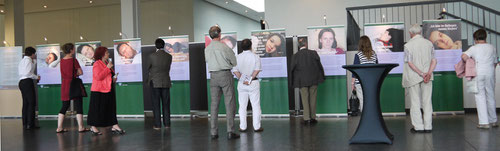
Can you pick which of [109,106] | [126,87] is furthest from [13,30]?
[109,106]

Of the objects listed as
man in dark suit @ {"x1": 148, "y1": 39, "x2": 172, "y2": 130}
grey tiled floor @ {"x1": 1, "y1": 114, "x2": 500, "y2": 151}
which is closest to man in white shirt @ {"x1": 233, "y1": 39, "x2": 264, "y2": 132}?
grey tiled floor @ {"x1": 1, "y1": 114, "x2": 500, "y2": 151}

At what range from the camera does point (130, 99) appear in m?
9.77

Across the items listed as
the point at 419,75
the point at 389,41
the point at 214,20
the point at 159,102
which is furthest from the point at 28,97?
the point at 214,20

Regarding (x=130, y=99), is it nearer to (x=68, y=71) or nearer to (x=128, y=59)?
(x=128, y=59)

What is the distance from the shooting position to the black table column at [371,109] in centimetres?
492

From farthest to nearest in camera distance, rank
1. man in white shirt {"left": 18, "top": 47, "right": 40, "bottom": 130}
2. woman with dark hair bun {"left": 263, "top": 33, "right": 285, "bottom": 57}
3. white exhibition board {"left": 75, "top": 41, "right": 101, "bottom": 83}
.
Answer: white exhibition board {"left": 75, "top": 41, "right": 101, "bottom": 83} → woman with dark hair bun {"left": 263, "top": 33, "right": 285, "bottom": 57} → man in white shirt {"left": 18, "top": 47, "right": 40, "bottom": 130}

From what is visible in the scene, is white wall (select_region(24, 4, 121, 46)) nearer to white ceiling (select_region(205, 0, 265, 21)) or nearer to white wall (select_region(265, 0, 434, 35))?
white ceiling (select_region(205, 0, 265, 21))

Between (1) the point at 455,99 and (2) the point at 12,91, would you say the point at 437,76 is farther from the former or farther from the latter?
(2) the point at 12,91

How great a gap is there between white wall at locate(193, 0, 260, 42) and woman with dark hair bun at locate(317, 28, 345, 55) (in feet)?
26.4

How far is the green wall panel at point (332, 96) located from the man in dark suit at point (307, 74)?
1.17 m

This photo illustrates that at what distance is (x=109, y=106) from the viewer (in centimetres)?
663

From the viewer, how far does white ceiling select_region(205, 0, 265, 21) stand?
707 inches

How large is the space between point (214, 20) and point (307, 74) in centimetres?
1094

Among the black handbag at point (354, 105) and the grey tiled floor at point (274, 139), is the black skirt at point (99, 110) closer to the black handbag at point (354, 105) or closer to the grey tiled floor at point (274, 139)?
the grey tiled floor at point (274, 139)
